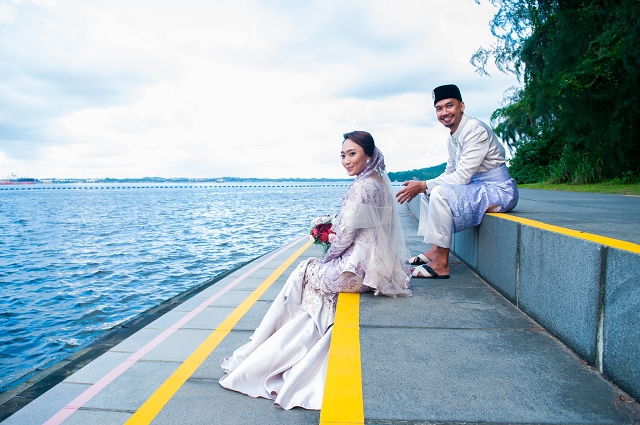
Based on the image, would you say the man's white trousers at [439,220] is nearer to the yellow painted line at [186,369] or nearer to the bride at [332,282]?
the bride at [332,282]

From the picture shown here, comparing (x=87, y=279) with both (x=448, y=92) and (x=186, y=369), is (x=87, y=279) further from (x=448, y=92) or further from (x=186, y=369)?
(x=448, y=92)

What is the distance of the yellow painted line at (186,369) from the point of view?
3385mm

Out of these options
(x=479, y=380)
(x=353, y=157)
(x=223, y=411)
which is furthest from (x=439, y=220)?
(x=223, y=411)

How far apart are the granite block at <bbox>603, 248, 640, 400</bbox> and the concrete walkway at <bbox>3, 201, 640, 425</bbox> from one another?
9cm

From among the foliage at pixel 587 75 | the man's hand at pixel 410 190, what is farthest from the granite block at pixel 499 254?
the foliage at pixel 587 75

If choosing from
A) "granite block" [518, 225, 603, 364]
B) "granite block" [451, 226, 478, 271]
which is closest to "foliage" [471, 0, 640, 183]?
"granite block" [451, 226, 478, 271]

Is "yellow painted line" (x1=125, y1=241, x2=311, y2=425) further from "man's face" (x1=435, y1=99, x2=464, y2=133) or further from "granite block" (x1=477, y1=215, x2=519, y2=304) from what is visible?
"man's face" (x1=435, y1=99, x2=464, y2=133)

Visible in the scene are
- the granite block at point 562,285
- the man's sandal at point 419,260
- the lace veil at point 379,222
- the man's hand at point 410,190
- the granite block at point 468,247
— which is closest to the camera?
the granite block at point 562,285

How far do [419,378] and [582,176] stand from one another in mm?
18383

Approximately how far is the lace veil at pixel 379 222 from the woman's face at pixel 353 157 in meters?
0.04

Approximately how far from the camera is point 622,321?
2262mm

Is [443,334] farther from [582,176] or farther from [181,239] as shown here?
[181,239]

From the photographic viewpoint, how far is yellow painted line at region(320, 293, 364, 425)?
2084 millimetres

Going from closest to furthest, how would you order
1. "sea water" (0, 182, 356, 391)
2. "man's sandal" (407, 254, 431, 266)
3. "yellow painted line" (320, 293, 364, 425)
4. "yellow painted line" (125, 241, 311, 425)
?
"yellow painted line" (320, 293, 364, 425) < "yellow painted line" (125, 241, 311, 425) < "man's sandal" (407, 254, 431, 266) < "sea water" (0, 182, 356, 391)
